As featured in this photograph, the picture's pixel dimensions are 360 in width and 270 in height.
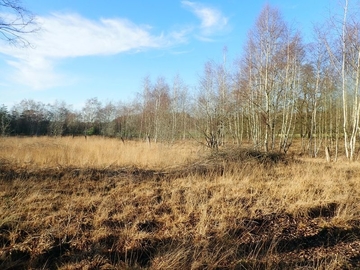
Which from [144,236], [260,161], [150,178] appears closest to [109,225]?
[144,236]

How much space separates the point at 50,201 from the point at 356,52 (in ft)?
51.1

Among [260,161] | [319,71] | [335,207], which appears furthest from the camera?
[319,71]

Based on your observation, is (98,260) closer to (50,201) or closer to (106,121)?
(50,201)

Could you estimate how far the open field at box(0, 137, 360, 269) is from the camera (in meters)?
2.95

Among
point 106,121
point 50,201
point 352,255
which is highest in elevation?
point 106,121

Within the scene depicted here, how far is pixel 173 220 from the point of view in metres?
3.99

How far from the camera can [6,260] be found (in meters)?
2.70

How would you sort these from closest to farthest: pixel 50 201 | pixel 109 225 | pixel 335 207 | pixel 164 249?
pixel 164 249
pixel 109 225
pixel 50 201
pixel 335 207

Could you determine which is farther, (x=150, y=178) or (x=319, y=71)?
(x=319, y=71)

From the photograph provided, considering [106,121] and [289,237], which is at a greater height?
[106,121]

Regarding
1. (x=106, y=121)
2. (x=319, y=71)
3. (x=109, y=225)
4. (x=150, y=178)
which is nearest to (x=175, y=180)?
(x=150, y=178)

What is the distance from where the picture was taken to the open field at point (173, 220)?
9.68 ft

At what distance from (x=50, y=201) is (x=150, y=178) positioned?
2643 mm

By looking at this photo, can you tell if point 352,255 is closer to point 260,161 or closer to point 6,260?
point 6,260
